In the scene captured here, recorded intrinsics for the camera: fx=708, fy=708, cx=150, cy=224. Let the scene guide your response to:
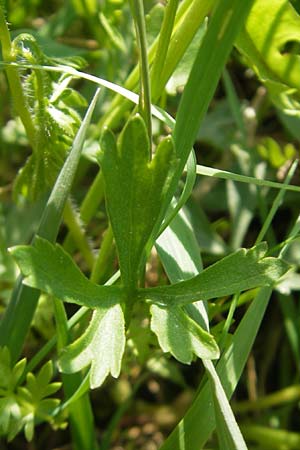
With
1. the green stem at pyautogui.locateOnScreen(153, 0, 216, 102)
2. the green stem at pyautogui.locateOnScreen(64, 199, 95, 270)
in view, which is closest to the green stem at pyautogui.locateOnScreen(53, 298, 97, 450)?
the green stem at pyautogui.locateOnScreen(64, 199, 95, 270)

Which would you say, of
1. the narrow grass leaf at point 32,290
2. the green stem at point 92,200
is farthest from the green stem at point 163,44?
the green stem at point 92,200

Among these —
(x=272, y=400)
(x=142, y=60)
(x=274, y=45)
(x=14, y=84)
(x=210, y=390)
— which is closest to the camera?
(x=142, y=60)

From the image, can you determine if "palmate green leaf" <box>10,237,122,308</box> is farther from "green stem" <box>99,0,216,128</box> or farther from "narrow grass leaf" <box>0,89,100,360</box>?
"green stem" <box>99,0,216,128</box>

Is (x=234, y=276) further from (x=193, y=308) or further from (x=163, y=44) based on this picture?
(x=163, y=44)

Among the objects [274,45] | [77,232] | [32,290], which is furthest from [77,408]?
[274,45]

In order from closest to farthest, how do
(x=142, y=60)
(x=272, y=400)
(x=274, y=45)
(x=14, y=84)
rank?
(x=142, y=60) → (x=14, y=84) → (x=274, y=45) → (x=272, y=400)

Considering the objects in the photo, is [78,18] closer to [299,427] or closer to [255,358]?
[255,358]

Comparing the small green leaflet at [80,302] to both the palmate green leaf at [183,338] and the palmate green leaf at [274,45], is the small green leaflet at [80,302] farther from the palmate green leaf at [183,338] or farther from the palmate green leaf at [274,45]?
the palmate green leaf at [274,45]
